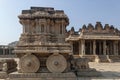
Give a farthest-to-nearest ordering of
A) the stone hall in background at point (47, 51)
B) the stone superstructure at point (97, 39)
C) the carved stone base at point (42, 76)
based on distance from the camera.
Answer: the stone superstructure at point (97, 39) < the stone hall in background at point (47, 51) < the carved stone base at point (42, 76)

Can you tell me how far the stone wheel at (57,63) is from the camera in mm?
11320

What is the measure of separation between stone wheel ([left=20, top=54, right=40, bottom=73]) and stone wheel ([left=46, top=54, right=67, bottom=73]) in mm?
712

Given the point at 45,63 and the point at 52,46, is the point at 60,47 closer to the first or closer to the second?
A: the point at 52,46

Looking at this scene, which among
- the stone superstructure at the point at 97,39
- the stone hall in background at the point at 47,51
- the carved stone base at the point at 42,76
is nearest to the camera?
the carved stone base at the point at 42,76

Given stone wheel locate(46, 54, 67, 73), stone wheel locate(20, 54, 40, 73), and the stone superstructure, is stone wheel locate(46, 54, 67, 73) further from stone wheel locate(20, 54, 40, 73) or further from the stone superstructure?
the stone superstructure

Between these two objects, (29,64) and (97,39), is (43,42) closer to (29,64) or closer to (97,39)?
(29,64)

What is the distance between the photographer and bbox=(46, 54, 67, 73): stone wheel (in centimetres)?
1132

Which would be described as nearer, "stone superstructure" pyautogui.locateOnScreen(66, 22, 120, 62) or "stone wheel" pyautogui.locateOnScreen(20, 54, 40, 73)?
"stone wheel" pyautogui.locateOnScreen(20, 54, 40, 73)

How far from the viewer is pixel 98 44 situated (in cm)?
5375

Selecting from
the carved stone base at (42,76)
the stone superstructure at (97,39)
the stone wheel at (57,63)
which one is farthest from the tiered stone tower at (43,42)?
the stone superstructure at (97,39)

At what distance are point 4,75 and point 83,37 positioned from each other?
36.1 meters

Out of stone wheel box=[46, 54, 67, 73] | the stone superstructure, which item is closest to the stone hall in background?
stone wheel box=[46, 54, 67, 73]

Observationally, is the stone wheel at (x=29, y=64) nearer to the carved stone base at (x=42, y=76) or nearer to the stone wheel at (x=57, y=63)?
the carved stone base at (x=42, y=76)

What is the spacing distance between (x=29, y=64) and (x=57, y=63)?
1.44 metres
